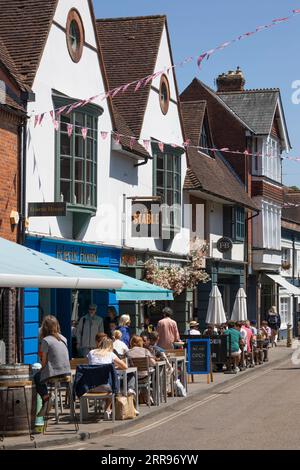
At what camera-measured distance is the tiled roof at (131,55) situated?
3059cm

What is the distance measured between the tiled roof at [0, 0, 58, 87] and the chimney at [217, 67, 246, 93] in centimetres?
2701

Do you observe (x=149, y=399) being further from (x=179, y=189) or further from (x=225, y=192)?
(x=225, y=192)

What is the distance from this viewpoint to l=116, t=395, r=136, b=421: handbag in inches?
650

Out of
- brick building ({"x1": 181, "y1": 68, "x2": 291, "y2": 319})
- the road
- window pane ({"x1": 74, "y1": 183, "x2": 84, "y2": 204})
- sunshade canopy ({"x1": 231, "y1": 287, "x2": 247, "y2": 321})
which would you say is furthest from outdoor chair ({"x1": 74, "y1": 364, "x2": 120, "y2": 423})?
brick building ({"x1": 181, "y1": 68, "x2": 291, "y2": 319})

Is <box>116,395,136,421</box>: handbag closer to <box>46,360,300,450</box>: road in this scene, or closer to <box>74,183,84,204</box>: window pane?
<box>46,360,300,450</box>: road

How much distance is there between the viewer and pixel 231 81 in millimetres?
50094

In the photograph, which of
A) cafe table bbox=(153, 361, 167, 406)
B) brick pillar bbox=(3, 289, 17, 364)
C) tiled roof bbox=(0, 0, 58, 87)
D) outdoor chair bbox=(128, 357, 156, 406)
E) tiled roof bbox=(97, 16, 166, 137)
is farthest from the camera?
tiled roof bbox=(97, 16, 166, 137)

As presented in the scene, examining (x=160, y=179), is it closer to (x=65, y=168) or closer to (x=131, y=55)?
(x=131, y=55)

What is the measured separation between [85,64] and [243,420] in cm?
1203

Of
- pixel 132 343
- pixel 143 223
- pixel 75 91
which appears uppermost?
pixel 75 91

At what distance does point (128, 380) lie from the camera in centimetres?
1780

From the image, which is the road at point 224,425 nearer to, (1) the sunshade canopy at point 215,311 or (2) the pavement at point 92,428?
(2) the pavement at point 92,428

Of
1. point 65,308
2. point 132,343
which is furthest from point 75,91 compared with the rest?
point 132,343
